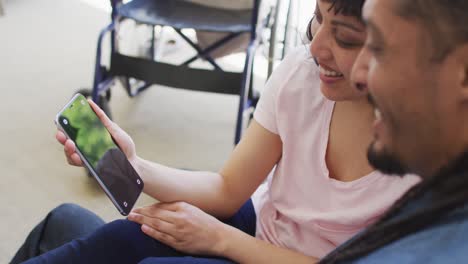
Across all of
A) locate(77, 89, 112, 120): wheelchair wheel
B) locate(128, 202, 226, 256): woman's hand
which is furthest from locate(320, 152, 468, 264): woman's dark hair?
locate(77, 89, 112, 120): wheelchair wheel

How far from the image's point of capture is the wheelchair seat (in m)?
1.98

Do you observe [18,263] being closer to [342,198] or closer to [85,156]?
[85,156]

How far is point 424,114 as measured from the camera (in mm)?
584

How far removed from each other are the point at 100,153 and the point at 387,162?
1.69 ft

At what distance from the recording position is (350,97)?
0.91 meters

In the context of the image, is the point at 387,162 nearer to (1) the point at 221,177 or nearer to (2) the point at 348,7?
(2) the point at 348,7

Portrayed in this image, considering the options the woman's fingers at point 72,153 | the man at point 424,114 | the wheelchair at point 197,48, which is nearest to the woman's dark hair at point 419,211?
the man at point 424,114

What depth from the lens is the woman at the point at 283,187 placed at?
913mm

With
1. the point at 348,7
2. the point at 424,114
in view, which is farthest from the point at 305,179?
the point at 424,114

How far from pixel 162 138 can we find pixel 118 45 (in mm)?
378

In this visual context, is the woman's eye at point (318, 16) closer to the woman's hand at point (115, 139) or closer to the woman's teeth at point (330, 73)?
the woman's teeth at point (330, 73)

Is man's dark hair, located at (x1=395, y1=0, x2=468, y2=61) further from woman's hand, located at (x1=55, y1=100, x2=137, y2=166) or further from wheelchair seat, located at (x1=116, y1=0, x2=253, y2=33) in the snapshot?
wheelchair seat, located at (x1=116, y1=0, x2=253, y2=33)

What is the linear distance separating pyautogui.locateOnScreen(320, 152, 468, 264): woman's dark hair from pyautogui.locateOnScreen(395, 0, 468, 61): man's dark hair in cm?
11

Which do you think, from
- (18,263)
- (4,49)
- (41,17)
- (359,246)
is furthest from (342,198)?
(41,17)
